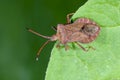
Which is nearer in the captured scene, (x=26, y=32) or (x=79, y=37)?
(x=79, y=37)

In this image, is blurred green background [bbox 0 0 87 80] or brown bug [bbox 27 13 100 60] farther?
blurred green background [bbox 0 0 87 80]

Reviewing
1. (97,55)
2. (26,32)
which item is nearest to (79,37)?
(97,55)

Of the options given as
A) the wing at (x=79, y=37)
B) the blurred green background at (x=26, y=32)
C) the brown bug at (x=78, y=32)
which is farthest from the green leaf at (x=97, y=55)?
the blurred green background at (x=26, y=32)

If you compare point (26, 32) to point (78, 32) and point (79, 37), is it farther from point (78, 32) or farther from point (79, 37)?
point (79, 37)

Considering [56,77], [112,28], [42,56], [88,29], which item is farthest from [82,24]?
[42,56]

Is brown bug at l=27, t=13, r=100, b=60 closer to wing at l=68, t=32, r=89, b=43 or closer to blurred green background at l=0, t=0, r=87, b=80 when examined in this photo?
wing at l=68, t=32, r=89, b=43

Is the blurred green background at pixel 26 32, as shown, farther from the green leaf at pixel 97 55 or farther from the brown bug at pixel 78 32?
the green leaf at pixel 97 55

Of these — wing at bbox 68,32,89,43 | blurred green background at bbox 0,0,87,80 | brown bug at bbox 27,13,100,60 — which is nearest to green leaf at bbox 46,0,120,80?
brown bug at bbox 27,13,100,60
